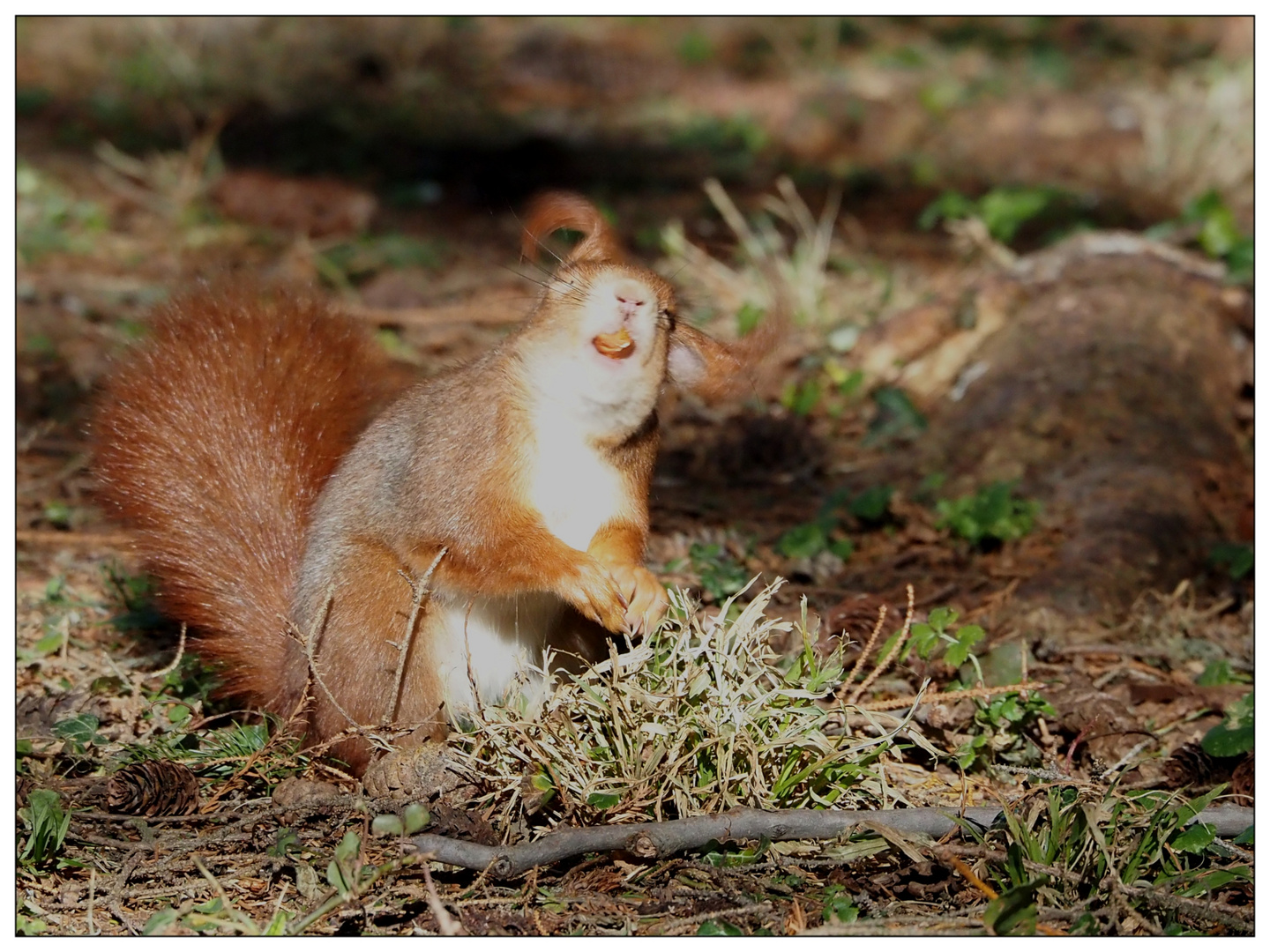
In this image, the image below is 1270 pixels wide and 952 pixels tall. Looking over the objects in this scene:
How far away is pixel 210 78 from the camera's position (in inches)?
303

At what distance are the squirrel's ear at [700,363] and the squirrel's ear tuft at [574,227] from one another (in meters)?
0.21

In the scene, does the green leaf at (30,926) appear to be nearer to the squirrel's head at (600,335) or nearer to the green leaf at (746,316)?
the squirrel's head at (600,335)

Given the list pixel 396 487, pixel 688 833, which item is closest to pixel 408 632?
pixel 396 487

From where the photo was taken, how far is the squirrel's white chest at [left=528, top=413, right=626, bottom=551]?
2.62m

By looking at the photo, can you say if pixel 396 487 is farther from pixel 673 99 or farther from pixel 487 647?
pixel 673 99

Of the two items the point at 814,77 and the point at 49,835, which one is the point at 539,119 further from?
the point at 49,835

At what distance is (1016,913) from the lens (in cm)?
223

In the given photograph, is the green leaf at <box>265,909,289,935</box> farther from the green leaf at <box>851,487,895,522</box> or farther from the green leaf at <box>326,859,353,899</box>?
the green leaf at <box>851,487,895,522</box>

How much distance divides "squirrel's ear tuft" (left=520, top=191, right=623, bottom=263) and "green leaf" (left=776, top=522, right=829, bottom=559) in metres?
1.40

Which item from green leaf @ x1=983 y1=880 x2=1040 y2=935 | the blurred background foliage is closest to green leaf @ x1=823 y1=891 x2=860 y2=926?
green leaf @ x1=983 y1=880 x2=1040 y2=935

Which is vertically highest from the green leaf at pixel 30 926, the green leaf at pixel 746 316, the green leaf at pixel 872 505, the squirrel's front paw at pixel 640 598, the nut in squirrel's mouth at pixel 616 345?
the nut in squirrel's mouth at pixel 616 345

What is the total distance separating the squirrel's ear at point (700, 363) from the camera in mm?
2754

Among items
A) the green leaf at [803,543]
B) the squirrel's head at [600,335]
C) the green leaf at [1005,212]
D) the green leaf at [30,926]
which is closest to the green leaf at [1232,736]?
the green leaf at [803,543]

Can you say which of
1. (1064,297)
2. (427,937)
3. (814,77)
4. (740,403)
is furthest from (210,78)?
(427,937)
